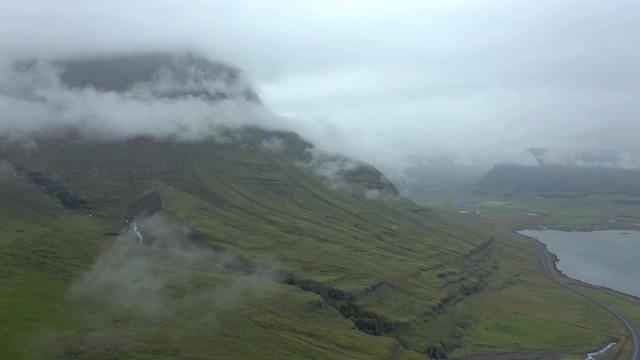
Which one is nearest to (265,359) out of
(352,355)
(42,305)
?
(352,355)

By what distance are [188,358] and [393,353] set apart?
250ft

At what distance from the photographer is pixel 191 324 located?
196500mm

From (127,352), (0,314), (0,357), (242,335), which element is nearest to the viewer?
(0,357)

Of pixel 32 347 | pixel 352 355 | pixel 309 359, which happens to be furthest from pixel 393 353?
pixel 32 347

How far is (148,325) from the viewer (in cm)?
18962

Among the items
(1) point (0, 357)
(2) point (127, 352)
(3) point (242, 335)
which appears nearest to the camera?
(1) point (0, 357)

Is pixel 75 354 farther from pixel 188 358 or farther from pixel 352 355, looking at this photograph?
pixel 352 355

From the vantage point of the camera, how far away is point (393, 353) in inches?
7859

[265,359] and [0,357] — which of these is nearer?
[0,357]

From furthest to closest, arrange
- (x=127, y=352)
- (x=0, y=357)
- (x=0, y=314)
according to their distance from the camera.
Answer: (x=0, y=314)
(x=127, y=352)
(x=0, y=357)

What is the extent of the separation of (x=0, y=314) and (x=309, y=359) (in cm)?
10648

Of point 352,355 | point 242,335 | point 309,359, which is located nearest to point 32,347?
point 242,335

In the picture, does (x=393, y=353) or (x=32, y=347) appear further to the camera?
(x=393, y=353)

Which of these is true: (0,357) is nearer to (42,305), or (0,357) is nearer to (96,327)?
(96,327)
